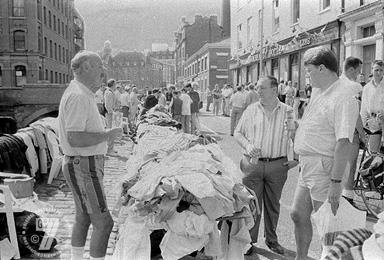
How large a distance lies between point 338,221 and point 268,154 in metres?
1.52

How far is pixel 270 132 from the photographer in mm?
4766

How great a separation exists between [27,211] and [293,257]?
276 cm

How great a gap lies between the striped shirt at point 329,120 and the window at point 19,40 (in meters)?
52.2

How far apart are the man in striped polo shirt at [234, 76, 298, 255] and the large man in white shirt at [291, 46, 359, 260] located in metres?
0.97

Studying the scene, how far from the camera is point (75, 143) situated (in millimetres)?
3541

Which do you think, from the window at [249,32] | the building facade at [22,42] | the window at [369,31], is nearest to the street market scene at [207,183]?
the window at [369,31]

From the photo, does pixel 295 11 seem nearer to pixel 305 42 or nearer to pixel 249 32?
pixel 305 42

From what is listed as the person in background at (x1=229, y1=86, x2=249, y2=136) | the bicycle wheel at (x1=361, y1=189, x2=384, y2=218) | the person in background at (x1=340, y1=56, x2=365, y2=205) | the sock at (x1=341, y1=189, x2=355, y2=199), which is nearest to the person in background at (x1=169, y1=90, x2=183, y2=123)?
the person in background at (x1=229, y1=86, x2=249, y2=136)

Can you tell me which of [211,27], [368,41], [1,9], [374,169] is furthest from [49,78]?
[374,169]

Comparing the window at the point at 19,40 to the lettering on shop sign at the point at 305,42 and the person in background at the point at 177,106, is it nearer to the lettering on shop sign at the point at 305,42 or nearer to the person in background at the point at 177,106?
the lettering on shop sign at the point at 305,42

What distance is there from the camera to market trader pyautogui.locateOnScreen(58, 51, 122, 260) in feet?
11.6

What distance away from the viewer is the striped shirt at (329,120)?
3.37 metres

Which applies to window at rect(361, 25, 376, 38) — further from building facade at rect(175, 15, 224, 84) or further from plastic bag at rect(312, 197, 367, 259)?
building facade at rect(175, 15, 224, 84)

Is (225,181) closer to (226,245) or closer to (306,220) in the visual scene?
(226,245)
